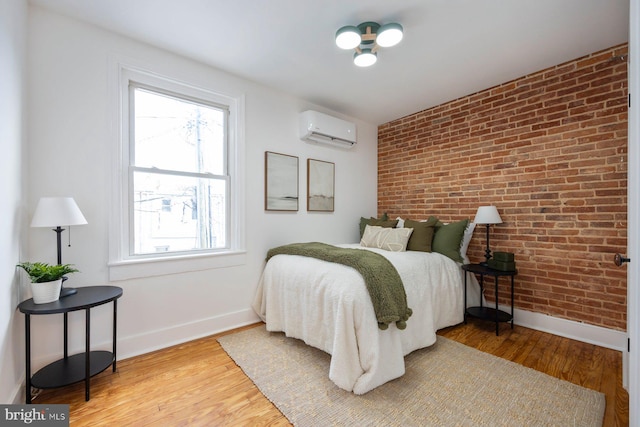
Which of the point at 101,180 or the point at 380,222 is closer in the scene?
the point at 101,180

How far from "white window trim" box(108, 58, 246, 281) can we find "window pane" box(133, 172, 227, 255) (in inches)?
3.8

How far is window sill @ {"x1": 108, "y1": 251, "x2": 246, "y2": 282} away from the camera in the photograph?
216 cm

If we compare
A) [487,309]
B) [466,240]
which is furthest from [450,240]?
[487,309]

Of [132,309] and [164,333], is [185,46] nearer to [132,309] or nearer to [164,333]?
[132,309]

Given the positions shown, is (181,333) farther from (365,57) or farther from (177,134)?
(365,57)

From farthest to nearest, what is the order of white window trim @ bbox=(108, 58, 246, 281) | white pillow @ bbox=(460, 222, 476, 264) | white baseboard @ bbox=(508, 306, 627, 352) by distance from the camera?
white pillow @ bbox=(460, 222, 476, 264) < white baseboard @ bbox=(508, 306, 627, 352) < white window trim @ bbox=(108, 58, 246, 281)

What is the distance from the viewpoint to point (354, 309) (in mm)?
1794

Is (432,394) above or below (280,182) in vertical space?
below

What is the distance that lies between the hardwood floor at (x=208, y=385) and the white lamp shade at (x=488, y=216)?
1.07 m

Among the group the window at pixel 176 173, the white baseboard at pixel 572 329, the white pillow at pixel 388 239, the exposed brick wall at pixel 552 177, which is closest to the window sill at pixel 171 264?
the window at pixel 176 173

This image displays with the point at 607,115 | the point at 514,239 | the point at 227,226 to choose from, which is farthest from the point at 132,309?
the point at 607,115

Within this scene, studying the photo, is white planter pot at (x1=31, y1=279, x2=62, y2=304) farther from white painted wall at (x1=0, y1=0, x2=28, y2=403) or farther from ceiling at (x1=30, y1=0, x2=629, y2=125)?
ceiling at (x1=30, y1=0, x2=629, y2=125)

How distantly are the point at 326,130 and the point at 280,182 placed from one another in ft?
2.87

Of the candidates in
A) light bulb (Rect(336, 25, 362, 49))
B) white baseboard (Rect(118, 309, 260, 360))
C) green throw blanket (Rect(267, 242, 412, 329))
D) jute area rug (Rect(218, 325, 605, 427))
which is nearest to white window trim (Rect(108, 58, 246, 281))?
white baseboard (Rect(118, 309, 260, 360))
